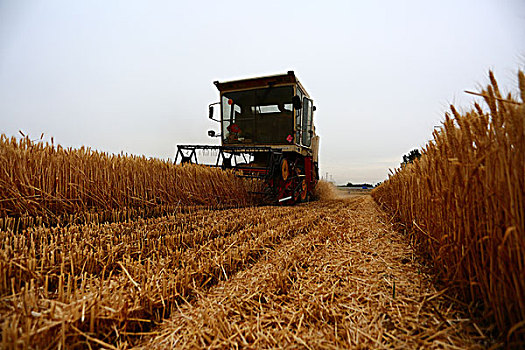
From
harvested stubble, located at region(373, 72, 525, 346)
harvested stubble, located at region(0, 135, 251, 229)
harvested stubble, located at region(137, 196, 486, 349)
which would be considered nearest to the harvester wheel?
harvested stubble, located at region(0, 135, 251, 229)

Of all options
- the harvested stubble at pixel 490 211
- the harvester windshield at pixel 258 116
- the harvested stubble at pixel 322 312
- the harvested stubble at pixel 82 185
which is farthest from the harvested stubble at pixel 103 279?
the harvester windshield at pixel 258 116

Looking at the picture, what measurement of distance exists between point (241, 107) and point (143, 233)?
18.9ft

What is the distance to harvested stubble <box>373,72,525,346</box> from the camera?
98 cm

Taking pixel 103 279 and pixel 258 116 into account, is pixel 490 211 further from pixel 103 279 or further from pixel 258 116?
pixel 258 116

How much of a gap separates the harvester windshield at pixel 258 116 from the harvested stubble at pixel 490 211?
5.71m

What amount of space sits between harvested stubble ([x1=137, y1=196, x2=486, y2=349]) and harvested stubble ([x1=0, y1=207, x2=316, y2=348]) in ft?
0.47

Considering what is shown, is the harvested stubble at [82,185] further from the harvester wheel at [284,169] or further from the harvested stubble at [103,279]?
the harvester wheel at [284,169]

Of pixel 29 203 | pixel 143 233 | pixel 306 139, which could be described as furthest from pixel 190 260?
pixel 306 139

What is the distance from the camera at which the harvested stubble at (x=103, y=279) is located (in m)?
1.05

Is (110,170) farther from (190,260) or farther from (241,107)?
(241,107)

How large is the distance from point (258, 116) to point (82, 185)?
16.4ft

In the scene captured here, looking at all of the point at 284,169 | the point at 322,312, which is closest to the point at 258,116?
the point at 284,169

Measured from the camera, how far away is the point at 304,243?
8.88 feet

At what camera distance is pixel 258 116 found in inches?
296
